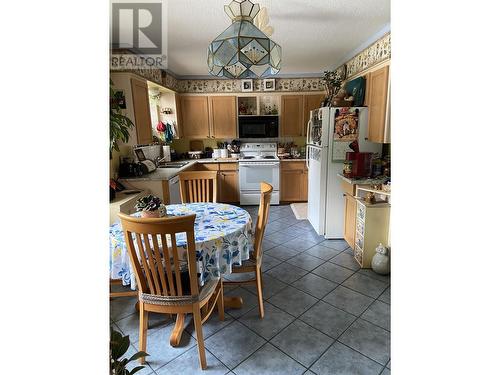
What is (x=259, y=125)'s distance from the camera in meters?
4.93

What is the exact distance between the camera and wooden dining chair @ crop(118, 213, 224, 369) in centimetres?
137

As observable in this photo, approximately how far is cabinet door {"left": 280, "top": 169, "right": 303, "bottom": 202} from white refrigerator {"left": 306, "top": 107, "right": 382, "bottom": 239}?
1255 mm

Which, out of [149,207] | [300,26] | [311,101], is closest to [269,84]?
[311,101]

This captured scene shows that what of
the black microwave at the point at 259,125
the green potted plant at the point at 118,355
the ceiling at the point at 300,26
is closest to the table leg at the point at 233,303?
the green potted plant at the point at 118,355

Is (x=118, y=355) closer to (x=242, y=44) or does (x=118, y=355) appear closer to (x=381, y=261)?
(x=242, y=44)

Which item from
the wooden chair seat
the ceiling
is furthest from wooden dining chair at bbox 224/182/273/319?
the ceiling

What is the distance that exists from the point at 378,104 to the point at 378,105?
10 millimetres

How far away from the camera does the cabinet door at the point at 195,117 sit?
4.88 meters

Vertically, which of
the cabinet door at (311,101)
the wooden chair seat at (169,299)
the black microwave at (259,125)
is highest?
the cabinet door at (311,101)

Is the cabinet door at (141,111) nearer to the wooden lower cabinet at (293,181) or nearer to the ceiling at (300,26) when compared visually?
the ceiling at (300,26)

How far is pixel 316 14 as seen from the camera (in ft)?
7.72

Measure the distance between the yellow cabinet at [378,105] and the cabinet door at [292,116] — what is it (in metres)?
1.88
